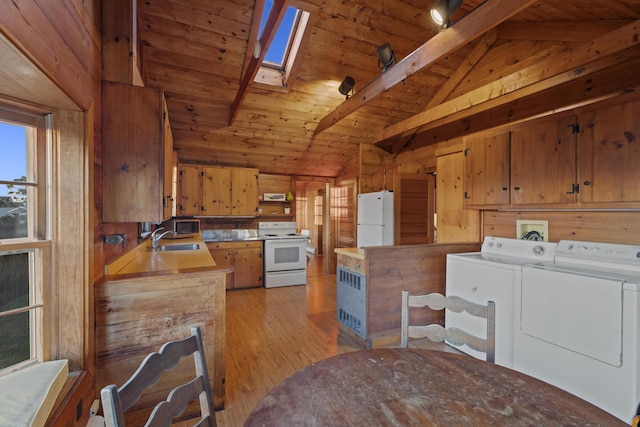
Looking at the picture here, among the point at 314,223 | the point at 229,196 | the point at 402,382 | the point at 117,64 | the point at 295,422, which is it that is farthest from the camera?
the point at 314,223

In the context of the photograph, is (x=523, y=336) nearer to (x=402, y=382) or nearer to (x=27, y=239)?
(x=402, y=382)

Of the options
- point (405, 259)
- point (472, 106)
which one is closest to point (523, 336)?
point (405, 259)

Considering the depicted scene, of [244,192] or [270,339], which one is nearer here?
A: [270,339]

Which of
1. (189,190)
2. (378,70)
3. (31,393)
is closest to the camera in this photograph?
(31,393)

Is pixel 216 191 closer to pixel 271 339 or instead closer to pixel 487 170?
pixel 271 339

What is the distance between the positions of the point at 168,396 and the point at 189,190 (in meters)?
4.45

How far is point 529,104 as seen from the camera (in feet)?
10.6

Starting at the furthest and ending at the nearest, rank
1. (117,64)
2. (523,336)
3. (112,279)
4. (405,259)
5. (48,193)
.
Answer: (405,259) → (523,336) → (117,64) → (112,279) → (48,193)

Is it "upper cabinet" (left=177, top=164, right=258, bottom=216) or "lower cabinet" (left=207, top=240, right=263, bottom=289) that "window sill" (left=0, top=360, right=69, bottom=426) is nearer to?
"lower cabinet" (left=207, top=240, right=263, bottom=289)

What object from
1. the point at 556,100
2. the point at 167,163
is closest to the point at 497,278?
the point at 556,100

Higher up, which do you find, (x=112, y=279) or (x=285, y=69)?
(x=285, y=69)

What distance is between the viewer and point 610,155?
214 centimetres

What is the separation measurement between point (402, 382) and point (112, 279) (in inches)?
63.6

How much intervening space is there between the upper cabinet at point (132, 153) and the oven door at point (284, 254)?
3.25 metres
